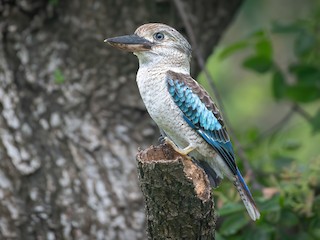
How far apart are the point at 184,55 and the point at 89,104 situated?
1.45 metres

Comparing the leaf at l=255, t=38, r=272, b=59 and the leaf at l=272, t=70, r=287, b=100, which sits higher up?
the leaf at l=255, t=38, r=272, b=59

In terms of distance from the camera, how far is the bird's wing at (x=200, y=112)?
462cm

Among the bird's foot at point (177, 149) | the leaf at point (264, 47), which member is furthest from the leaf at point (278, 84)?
the bird's foot at point (177, 149)

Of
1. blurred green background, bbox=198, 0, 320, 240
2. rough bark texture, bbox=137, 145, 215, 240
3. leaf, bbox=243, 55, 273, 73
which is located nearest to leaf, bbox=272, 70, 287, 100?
blurred green background, bbox=198, 0, 320, 240

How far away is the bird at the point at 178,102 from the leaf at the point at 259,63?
1862 millimetres

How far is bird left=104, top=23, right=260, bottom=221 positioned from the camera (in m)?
4.60

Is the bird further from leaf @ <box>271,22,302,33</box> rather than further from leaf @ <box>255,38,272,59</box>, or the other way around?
leaf @ <box>271,22,302,33</box>

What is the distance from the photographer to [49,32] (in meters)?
6.18

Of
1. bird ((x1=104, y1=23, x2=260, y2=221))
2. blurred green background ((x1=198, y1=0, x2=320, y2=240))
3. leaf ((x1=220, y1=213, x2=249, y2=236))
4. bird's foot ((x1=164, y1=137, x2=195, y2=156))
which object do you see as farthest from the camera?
blurred green background ((x1=198, y1=0, x2=320, y2=240))

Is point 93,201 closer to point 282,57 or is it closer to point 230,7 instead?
point 230,7

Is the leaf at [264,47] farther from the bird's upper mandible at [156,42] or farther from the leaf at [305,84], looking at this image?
the bird's upper mandible at [156,42]

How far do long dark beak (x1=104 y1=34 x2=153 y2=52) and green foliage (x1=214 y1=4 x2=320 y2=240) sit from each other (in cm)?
125

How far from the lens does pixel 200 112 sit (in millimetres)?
4660

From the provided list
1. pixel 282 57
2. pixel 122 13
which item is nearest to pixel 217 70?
pixel 282 57
